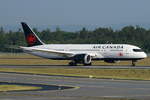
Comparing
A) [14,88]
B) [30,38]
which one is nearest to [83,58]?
[30,38]

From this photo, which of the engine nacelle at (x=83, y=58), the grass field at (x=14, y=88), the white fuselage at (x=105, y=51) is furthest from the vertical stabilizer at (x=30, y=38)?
the grass field at (x=14, y=88)

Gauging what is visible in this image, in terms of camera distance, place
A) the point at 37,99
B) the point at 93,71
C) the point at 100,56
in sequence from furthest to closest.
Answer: the point at 100,56
the point at 93,71
the point at 37,99

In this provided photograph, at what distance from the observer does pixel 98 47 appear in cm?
8100

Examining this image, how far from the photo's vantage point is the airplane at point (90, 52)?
259 ft

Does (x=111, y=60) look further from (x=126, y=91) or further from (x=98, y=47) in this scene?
(x=126, y=91)

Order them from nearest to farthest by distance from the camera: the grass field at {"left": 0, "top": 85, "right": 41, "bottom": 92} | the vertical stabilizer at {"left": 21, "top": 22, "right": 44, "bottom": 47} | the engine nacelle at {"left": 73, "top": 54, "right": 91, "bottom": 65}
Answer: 1. the grass field at {"left": 0, "top": 85, "right": 41, "bottom": 92}
2. the engine nacelle at {"left": 73, "top": 54, "right": 91, "bottom": 65}
3. the vertical stabilizer at {"left": 21, "top": 22, "right": 44, "bottom": 47}

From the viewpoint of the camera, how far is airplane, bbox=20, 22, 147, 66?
78.8 meters

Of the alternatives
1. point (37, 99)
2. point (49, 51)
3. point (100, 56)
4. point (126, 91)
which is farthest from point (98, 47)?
point (37, 99)

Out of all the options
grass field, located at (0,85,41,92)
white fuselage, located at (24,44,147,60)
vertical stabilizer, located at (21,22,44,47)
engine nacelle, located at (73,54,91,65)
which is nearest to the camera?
grass field, located at (0,85,41,92)

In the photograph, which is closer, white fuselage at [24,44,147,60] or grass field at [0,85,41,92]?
grass field at [0,85,41,92]

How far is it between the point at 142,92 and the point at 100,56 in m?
46.2

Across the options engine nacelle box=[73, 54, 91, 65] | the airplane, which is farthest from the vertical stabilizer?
engine nacelle box=[73, 54, 91, 65]

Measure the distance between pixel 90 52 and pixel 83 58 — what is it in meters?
2.26

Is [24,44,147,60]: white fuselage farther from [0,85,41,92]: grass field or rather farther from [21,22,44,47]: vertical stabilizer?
[0,85,41,92]: grass field
